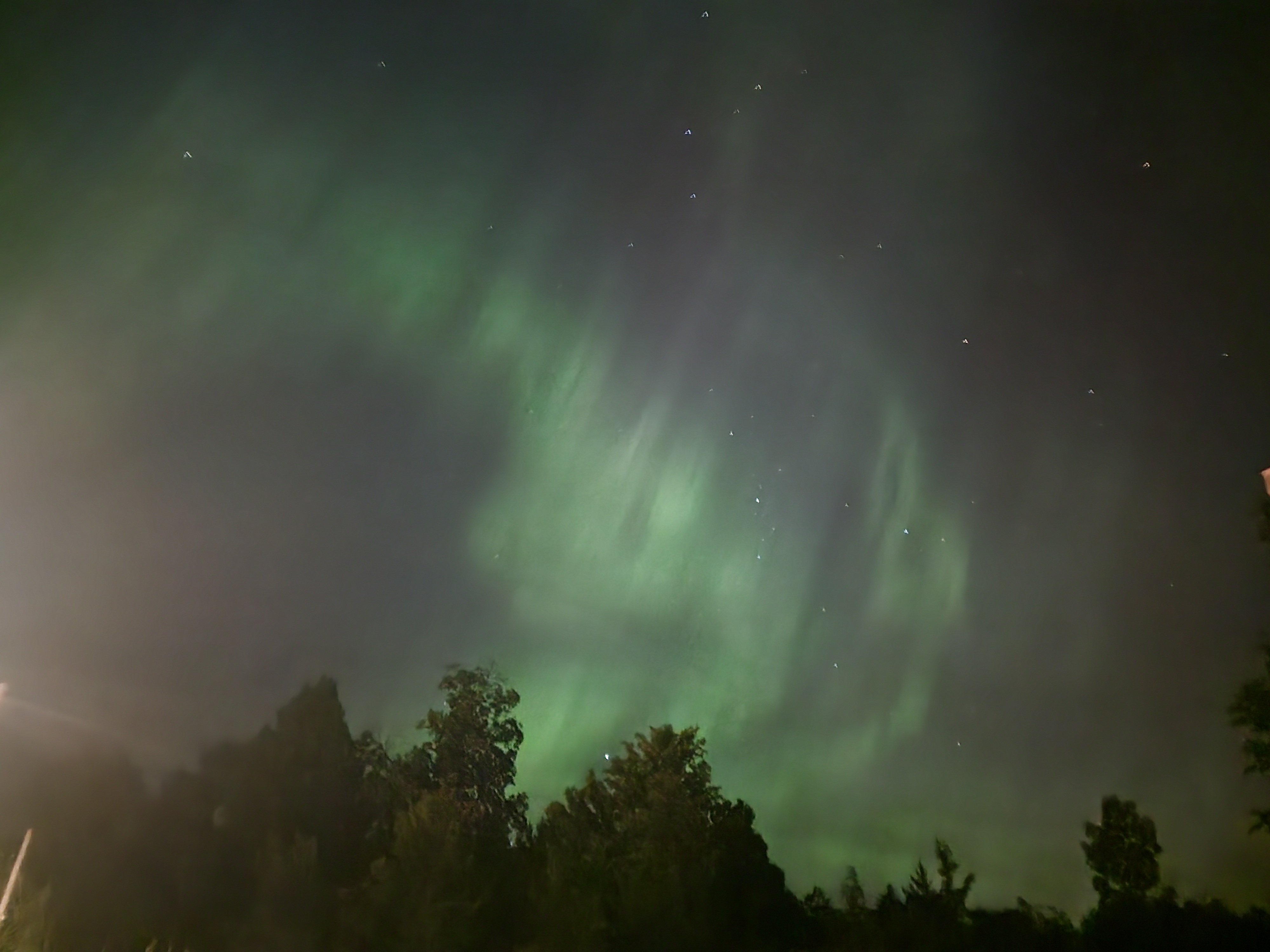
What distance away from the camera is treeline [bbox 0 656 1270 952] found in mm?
40125

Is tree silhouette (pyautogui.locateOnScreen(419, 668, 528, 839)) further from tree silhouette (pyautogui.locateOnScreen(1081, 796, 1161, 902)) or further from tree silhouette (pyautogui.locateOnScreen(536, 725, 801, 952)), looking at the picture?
tree silhouette (pyautogui.locateOnScreen(1081, 796, 1161, 902))

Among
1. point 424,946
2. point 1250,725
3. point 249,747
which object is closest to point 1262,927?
point 1250,725

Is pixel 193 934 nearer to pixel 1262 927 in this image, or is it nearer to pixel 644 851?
pixel 644 851

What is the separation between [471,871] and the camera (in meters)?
42.4

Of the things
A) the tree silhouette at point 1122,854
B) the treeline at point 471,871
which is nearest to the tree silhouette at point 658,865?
the treeline at point 471,871

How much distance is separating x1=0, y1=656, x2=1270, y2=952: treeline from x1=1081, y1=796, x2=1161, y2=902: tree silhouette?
9 centimetres

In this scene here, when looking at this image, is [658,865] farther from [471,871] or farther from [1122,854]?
[1122,854]

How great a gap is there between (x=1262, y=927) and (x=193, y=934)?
44593 millimetres

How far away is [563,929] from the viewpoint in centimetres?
3944

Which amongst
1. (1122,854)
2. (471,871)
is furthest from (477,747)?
(1122,854)

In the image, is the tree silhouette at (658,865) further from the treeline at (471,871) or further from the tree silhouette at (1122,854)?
the tree silhouette at (1122,854)

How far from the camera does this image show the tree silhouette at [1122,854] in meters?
50.3

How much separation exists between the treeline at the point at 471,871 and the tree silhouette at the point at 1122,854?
85mm

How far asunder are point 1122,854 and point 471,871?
33.4 meters
